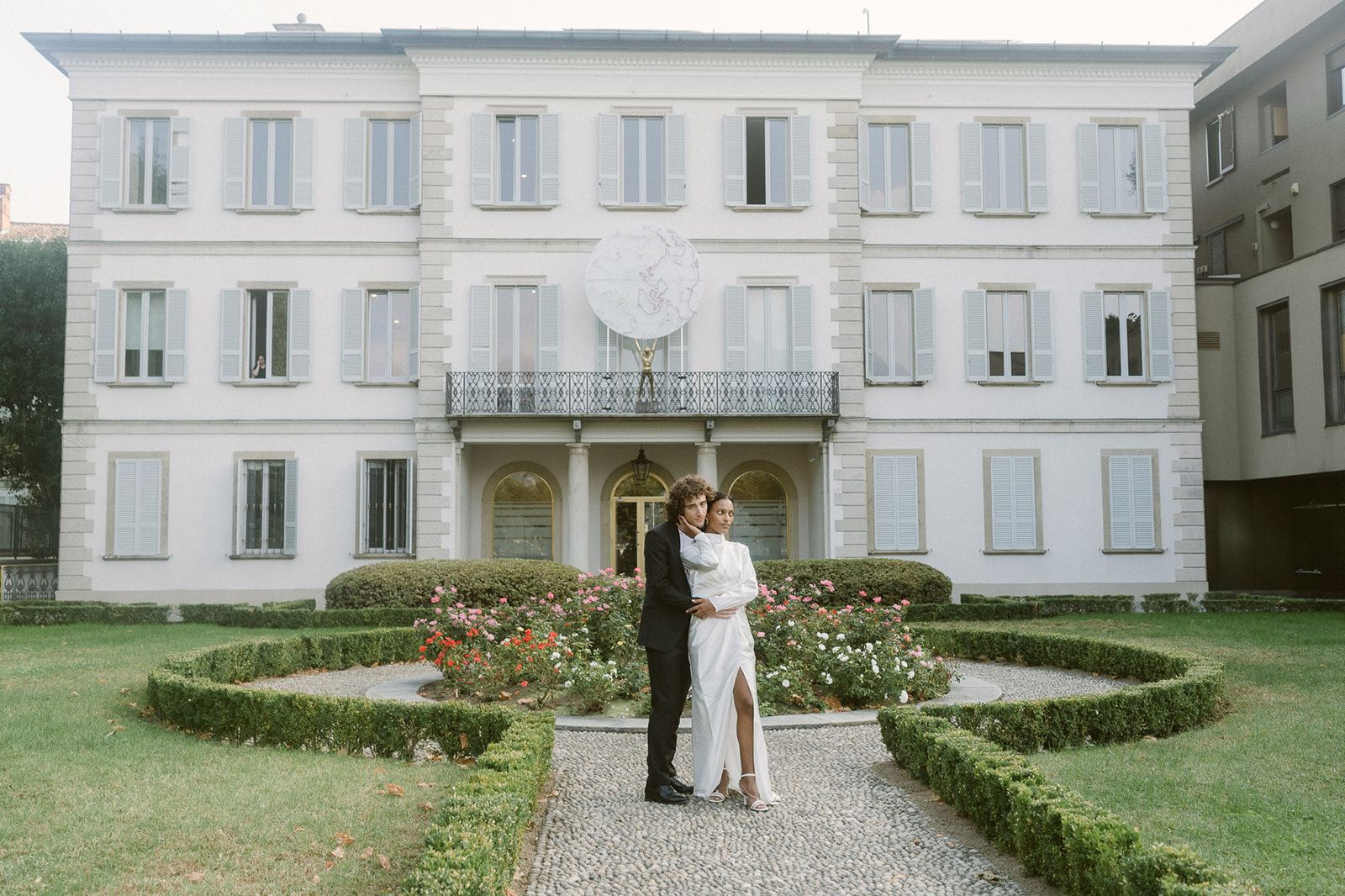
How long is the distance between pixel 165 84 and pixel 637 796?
20.8 m

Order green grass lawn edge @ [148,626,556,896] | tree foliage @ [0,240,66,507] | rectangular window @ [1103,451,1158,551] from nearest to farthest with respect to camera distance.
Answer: green grass lawn edge @ [148,626,556,896] → rectangular window @ [1103,451,1158,551] → tree foliage @ [0,240,66,507]

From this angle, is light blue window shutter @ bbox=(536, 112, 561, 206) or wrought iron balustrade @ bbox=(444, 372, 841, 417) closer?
wrought iron balustrade @ bbox=(444, 372, 841, 417)

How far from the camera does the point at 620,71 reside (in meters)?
22.0

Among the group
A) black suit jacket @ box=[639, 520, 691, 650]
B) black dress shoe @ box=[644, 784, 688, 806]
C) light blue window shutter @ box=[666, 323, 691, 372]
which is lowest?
black dress shoe @ box=[644, 784, 688, 806]

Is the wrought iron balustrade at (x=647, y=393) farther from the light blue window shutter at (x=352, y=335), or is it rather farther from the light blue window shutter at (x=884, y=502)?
the light blue window shutter at (x=352, y=335)

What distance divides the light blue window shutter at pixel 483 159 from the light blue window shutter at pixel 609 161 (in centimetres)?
219

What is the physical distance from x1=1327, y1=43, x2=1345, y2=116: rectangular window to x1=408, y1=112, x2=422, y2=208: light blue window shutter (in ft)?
63.0

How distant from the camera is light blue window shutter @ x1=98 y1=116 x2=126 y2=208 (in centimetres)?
2170

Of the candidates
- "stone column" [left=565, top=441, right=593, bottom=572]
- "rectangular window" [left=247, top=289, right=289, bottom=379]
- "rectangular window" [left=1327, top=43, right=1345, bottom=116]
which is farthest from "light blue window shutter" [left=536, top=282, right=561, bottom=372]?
"rectangular window" [left=1327, top=43, right=1345, bottom=116]

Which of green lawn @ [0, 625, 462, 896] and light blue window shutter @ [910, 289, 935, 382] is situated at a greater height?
light blue window shutter @ [910, 289, 935, 382]

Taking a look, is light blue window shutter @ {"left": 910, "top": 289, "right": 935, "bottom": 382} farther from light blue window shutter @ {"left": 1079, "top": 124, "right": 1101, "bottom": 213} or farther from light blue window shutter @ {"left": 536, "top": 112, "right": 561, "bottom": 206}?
light blue window shutter @ {"left": 536, "top": 112, "right": 561, "bottom": 206}

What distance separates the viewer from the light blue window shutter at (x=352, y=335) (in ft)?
71.1

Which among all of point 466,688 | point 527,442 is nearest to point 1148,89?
point 527,442

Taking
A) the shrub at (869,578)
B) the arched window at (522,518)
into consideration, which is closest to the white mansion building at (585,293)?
the arched window at (522,518)
